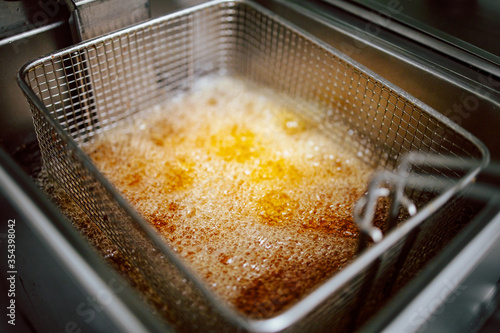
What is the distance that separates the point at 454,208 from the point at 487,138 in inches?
9.5

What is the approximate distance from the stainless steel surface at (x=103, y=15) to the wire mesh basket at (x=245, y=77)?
1.7 inches

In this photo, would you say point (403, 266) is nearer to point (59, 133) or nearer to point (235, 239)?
point (235, 239)

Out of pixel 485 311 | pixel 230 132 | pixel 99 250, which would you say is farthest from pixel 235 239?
pixel 485 311

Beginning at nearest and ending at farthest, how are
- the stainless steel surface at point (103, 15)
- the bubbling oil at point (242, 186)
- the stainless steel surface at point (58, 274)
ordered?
the stainless steel surface at point (58, 274) → the bubbling oil at point (242, 186) → the stainless steel surface at point (103, 15)

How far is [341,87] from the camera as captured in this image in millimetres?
1309

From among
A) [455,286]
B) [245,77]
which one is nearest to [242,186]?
[245,77]

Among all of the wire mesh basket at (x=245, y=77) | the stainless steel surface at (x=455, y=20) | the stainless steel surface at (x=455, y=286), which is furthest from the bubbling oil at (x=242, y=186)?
the stainless steel surface at (x=455, y=20)

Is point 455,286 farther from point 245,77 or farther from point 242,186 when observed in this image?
point 245,77

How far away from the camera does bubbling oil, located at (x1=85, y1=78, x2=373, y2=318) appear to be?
3.45 feet

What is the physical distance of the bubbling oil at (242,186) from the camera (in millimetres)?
1053

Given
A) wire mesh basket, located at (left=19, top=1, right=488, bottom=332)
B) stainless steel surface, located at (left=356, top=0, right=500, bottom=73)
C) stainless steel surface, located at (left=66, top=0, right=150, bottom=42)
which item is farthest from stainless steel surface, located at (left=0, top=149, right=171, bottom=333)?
stainless steel surface, located at (left=356, top=0, right=500, bottom=73)

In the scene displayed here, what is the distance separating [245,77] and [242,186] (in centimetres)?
53

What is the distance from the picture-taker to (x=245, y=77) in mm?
1626

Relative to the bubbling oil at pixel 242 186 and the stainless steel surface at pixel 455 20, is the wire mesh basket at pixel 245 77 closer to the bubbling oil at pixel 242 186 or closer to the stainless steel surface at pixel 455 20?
the bubbling oil at pixel 242 186
